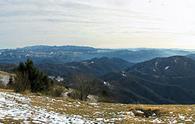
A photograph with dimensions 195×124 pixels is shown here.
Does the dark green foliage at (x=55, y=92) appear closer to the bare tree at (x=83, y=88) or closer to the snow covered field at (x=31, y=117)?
the bare tree at (x=83, y=88)

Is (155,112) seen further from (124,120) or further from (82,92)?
(82,92)


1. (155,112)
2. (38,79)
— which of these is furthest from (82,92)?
(155,112)

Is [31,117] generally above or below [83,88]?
above

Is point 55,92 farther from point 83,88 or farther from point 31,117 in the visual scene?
point 31,117

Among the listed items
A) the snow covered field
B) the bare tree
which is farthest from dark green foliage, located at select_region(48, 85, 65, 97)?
the snow covered field

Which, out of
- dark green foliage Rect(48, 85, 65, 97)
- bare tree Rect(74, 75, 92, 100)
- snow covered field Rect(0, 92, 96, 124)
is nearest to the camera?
snow covered field Rect(0, 92, 96, 124)

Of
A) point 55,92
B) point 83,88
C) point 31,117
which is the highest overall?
point 31,117

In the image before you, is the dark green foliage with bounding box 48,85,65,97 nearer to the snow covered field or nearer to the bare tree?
the bare tree

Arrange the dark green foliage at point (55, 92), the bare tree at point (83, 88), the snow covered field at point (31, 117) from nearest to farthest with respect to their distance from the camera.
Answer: the snow covered field at point (31, 117) → the dark green foliage at point (55, 92) → the bare tree at point (83, 88)

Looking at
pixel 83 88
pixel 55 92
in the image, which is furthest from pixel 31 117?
pixel 83 88

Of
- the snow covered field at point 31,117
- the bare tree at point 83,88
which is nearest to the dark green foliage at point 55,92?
the bare tree at point 83,88

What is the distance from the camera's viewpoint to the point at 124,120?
101ft

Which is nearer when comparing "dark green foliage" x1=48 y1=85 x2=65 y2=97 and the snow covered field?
the snow covered field

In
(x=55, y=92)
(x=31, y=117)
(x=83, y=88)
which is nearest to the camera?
(x=31, y=117)
